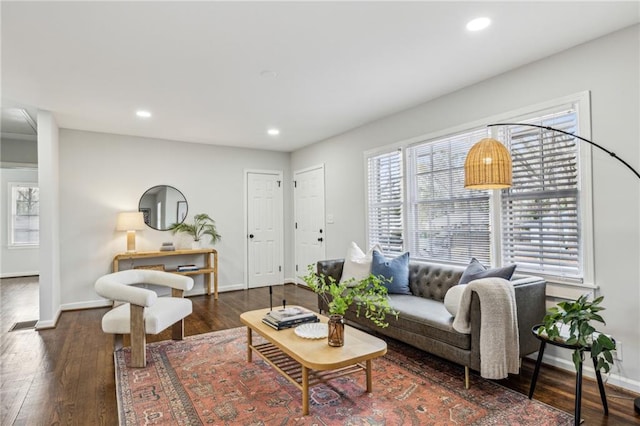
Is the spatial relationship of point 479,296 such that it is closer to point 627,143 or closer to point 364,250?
point 627,143

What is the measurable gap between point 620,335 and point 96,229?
5909 millimetres

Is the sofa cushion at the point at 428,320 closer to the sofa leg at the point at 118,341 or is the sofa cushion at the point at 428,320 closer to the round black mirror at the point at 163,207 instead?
the sofa leg at the point at 118,341

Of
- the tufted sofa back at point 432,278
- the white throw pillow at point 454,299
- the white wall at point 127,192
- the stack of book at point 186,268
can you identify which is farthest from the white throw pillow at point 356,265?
the white wall at point 127,192

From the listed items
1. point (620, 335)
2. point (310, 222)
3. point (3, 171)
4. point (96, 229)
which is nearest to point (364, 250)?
point (310, 222)

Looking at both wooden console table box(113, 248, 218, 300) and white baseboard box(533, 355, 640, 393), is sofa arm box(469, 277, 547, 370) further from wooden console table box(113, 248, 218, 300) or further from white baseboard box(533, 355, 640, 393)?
wooden console table box(113, 248, 218, 300)

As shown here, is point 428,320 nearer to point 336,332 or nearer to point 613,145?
point 336,332

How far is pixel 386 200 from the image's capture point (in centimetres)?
451

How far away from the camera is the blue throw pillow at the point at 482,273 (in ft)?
8.72

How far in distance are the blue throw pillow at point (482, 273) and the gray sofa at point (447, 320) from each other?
9 centimetres

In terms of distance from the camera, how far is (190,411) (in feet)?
7.23

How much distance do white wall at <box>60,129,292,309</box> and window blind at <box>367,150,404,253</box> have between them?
2490 millimetres

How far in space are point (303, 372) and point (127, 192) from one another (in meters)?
4.34

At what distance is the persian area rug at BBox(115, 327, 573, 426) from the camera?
2100mm

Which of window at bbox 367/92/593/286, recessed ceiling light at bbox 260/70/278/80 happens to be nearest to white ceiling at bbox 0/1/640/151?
recessed ceiling light at bbox 260/70/278/80
